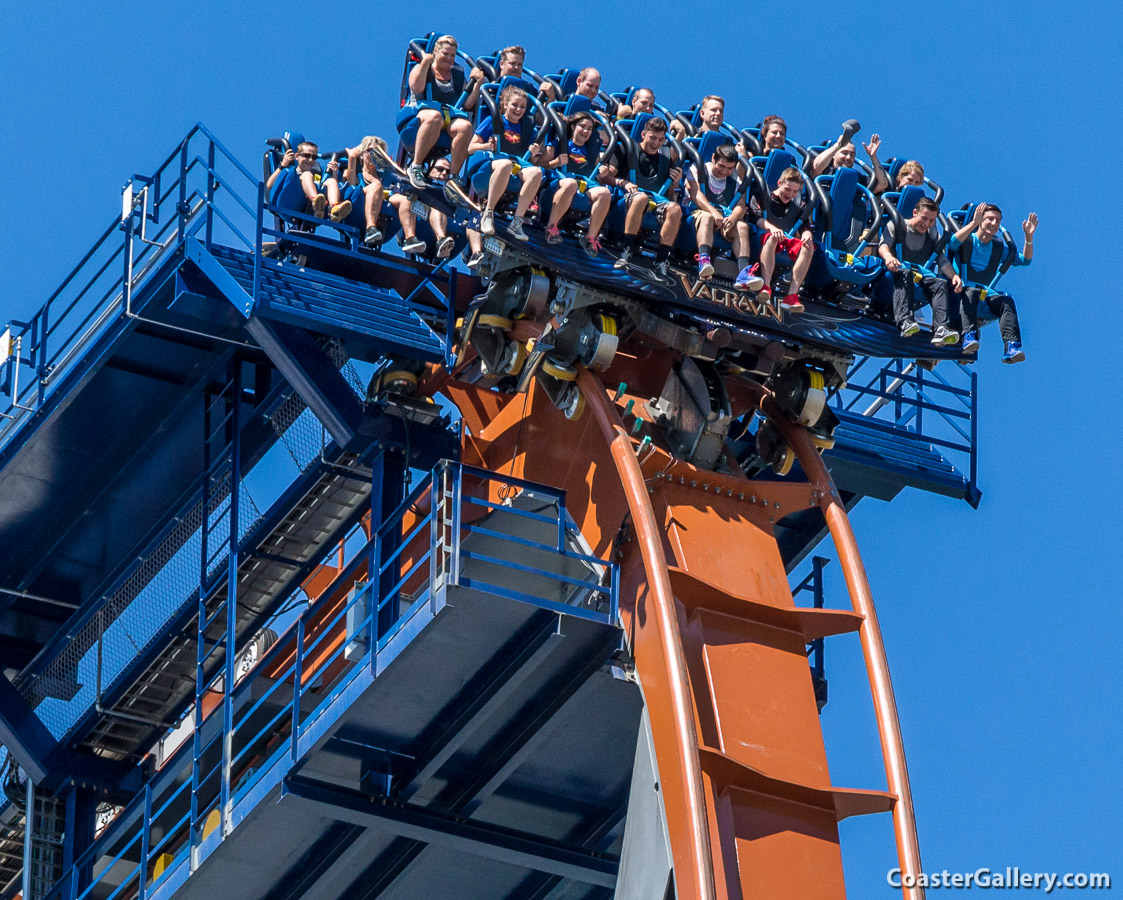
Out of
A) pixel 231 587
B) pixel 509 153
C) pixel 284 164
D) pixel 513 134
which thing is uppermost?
pixel 284 164

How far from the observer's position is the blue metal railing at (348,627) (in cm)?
2250

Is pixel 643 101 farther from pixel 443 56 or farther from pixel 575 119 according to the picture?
pixel 443 56

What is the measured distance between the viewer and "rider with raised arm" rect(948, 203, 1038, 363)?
2403 centimetres

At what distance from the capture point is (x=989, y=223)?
24.5m

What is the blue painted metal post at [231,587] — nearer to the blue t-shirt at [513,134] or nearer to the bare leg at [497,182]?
the blue t-shirt at [513,134]

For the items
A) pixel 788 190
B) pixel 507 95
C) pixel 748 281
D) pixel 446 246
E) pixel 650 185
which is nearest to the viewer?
pixel 748 281

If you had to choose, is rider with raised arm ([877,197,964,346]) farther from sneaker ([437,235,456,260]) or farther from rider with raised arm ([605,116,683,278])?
sneaker ([437,235,456,260])

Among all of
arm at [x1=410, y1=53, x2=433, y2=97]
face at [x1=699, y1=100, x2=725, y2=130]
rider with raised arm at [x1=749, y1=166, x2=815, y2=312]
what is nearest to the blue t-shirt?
arm at [x1=410, y1=53, x2=433, y2=97]

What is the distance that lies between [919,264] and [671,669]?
5.75m

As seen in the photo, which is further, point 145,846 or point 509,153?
point 145,846

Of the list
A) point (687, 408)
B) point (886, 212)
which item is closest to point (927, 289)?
point (886, 212)

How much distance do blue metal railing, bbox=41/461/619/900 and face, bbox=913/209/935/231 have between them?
431 centimetres

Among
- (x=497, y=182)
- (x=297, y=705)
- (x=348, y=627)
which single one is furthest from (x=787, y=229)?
(x=297, y=705)

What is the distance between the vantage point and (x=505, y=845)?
24172 mm
